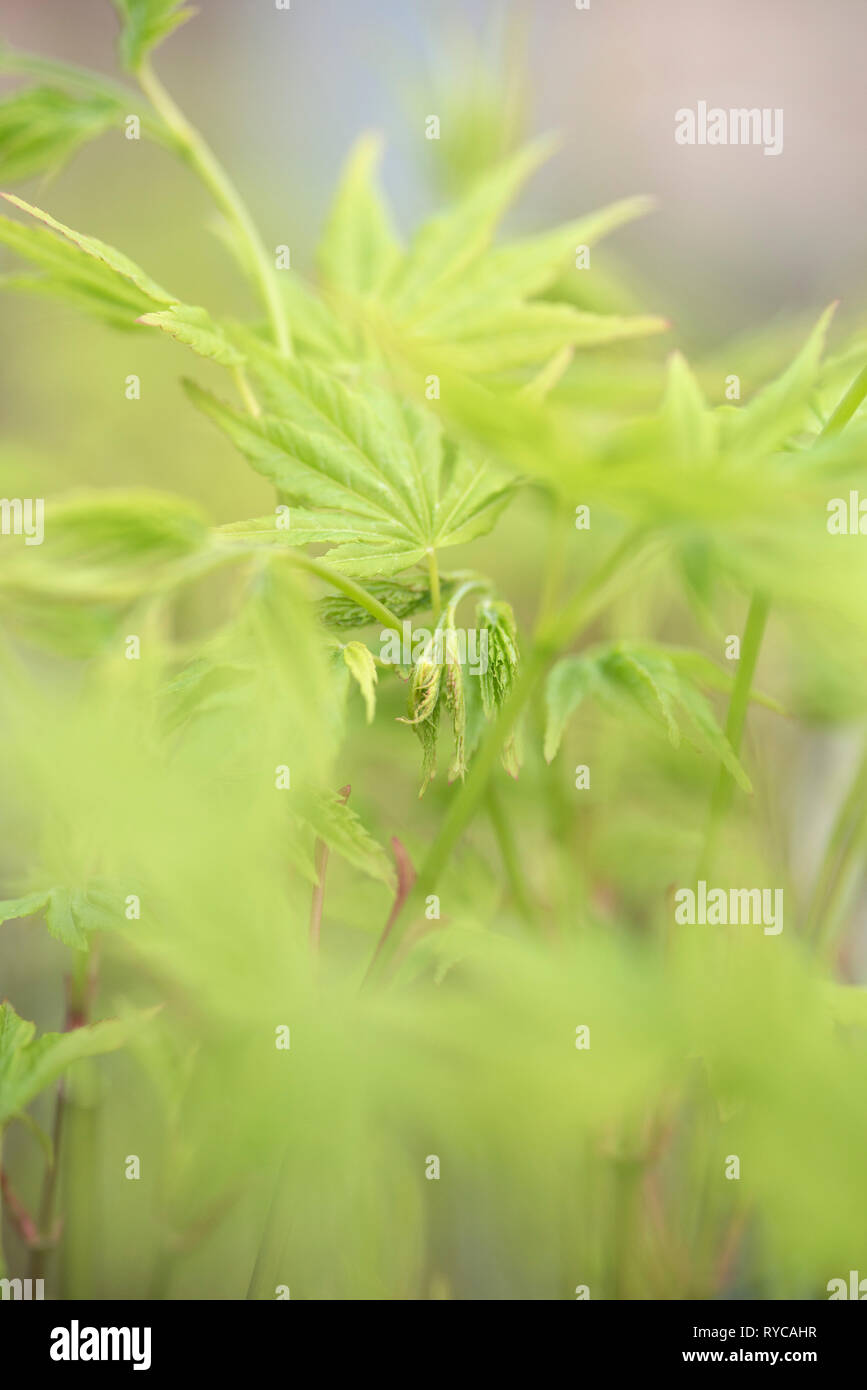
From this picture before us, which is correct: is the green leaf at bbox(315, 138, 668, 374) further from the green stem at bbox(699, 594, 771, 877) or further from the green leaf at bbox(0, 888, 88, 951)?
the green leaf at bbox(0, 888, 88, 951)

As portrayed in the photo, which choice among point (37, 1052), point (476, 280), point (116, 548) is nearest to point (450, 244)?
point (476, 280)

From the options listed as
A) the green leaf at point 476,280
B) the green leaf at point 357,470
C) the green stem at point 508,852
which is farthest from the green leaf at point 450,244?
the green stem at point 508,852

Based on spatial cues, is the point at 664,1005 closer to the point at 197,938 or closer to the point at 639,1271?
the point at 197,938

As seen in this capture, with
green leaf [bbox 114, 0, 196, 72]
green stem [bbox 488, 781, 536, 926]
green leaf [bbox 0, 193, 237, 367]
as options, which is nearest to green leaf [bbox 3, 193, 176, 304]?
green leaf [bbox 0, 193, 237, 367]

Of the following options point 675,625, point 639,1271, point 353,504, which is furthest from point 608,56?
point 639,1271

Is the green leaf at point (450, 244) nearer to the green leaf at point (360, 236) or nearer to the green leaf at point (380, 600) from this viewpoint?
the green leaf at point (360, 236)

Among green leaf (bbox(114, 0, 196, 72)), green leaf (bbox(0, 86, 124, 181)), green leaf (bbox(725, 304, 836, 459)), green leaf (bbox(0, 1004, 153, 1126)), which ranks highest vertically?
green leaf (bbox(114, 0, 196, 72))

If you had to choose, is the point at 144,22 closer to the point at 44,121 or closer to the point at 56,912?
the point at 44,121
